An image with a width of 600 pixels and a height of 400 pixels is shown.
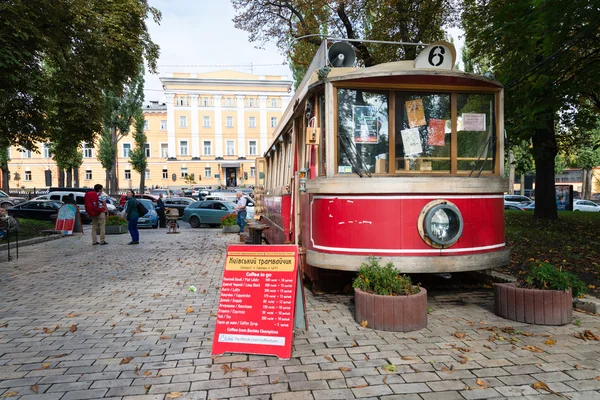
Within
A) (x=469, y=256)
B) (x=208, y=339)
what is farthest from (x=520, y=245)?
(x=208, y=339)

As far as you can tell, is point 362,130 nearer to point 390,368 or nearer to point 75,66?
point 390,368

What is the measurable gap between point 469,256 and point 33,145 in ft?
57.0

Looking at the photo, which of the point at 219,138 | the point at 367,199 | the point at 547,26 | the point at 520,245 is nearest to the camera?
the point at 367,199

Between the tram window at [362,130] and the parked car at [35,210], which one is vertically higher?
the tram window at [362,130]

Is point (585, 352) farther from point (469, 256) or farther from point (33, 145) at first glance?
point (33, 145)

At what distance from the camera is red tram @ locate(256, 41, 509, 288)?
5.34m

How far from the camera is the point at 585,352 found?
13.9 ft

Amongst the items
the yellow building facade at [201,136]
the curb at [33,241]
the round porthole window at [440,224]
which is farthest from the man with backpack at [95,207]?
the yellow building facade at [201,136]

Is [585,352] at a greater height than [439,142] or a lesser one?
lesser

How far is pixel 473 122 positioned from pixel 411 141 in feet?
2.94

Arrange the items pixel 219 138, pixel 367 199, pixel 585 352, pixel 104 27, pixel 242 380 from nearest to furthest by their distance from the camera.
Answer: pixel 242 380
pixel 585 352
pixel 367 199
pixel 104 27
pixel 219 138

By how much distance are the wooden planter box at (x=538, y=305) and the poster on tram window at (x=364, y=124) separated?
7.88 feet

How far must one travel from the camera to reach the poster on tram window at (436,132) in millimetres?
5645

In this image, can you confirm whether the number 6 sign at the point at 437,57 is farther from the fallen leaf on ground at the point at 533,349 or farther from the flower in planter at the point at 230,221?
the flower in planter at the point at 230,221
